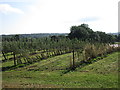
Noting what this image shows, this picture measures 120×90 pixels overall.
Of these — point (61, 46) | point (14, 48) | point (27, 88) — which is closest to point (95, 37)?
point (61, 46)

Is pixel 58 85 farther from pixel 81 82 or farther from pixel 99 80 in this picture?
pixel 99 80

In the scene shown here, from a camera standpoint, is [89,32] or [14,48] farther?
[89,32]

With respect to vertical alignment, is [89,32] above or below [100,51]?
above

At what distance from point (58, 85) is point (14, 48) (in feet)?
51.1

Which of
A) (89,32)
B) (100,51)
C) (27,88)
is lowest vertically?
(27,88)

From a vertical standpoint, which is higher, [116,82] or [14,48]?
[14,48]

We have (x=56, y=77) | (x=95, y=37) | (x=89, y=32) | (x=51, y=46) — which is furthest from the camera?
(x=89, y=32)

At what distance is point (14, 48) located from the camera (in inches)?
1039

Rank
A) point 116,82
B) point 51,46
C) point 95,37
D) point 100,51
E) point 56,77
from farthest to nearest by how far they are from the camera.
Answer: point 95,37, point 51,46, point 100,51, point 56,77, point 116,82

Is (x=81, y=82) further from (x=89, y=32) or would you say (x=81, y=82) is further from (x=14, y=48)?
(x=89, y=32)

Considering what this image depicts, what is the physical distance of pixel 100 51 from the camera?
2980 centimetres

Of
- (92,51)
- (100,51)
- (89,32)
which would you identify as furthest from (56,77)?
(89,32)

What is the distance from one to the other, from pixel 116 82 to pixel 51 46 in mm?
25364

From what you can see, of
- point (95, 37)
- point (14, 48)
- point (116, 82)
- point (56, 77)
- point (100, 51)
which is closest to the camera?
point (116, 82)
